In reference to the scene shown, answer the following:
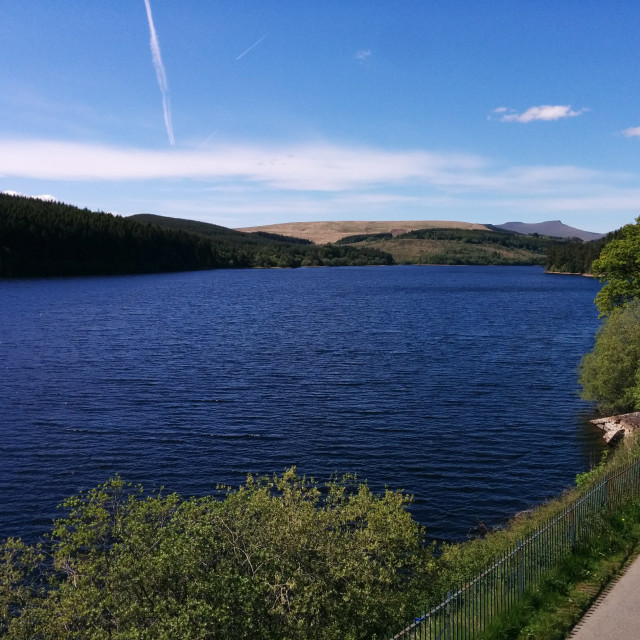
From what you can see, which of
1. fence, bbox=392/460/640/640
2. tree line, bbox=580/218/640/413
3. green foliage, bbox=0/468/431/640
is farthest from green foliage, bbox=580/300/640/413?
green foliage, bbox=0/468/431/640

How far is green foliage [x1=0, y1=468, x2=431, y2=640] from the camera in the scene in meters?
16.1

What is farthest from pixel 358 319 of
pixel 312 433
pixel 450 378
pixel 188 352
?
pixel 312 433

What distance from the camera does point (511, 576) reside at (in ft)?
62.5

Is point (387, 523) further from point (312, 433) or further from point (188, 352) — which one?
point (188, 352)

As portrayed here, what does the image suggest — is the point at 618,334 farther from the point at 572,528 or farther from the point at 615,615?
the point at 615,615

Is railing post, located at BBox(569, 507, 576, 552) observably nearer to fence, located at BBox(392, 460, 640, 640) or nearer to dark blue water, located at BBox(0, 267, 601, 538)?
fence, located at BBox(392, 460, 640, 640)

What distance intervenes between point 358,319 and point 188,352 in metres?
42.5

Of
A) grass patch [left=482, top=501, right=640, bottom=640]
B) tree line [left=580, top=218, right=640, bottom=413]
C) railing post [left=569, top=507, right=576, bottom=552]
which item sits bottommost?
grass patch [left=482, top=501, right=640, bottom=640]

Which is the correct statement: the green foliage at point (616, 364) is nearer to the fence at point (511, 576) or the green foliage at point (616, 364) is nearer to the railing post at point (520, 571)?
the fence at point (511, 576)

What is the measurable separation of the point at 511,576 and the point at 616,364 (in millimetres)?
36681

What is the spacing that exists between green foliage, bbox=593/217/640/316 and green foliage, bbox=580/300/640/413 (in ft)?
3.34

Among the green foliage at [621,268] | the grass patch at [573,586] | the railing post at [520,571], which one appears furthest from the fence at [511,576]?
the green foliage at [621,268]

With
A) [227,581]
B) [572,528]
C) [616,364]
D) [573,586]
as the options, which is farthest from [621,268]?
[227,581]

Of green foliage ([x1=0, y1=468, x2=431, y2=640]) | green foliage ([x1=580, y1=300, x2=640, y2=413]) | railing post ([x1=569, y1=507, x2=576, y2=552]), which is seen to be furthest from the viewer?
green foliage ([x1=580, y1=300, x2=640, y2=413])
